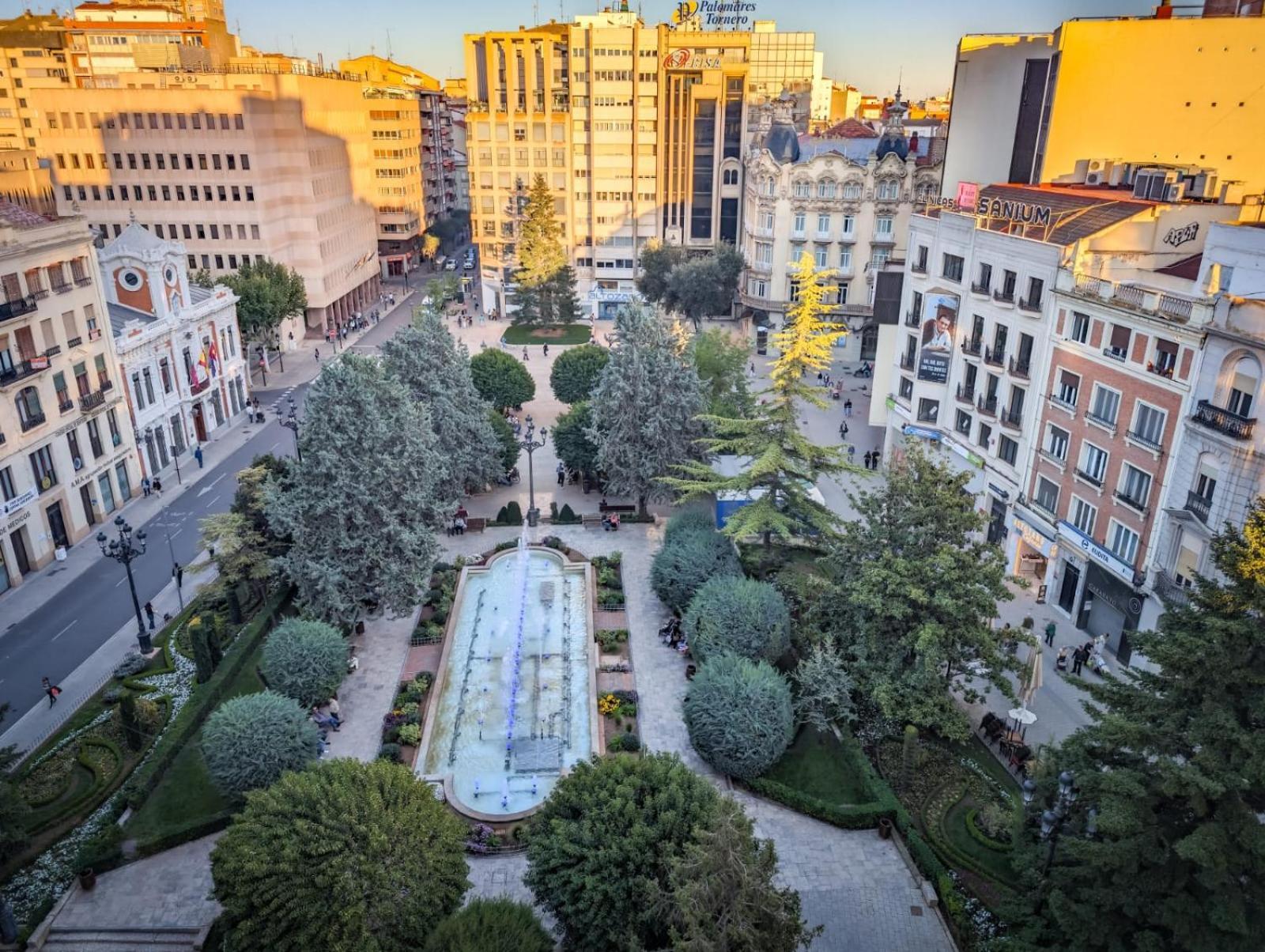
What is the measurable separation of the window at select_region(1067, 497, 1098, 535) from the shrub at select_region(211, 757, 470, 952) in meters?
27.4

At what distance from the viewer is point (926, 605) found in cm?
2630

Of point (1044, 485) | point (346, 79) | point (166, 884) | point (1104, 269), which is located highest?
point (346, 79)

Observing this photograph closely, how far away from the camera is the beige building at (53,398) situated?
126 feet

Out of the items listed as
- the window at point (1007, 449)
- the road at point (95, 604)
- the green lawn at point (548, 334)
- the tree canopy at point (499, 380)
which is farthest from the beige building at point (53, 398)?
the window at point (1007, 449)

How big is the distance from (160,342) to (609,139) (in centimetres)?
5418

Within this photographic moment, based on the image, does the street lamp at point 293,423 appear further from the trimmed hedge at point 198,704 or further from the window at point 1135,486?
the window at point 1135,486

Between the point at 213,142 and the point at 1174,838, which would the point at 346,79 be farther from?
the point at 1174,838

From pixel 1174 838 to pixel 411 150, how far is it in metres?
117

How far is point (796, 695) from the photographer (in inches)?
1169

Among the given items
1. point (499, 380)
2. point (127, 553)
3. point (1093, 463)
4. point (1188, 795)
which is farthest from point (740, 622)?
point (499, 380)

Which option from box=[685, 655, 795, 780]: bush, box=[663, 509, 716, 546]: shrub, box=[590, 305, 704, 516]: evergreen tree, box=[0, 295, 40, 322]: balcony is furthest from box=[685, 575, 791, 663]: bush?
box=[0, 295, 40, 322]: balcony

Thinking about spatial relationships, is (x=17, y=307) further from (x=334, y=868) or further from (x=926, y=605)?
(x=926, y=605)

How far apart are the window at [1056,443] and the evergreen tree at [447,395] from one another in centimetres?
2690

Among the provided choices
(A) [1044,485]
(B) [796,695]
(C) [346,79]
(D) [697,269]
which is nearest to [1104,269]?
(A) [1044,485]
